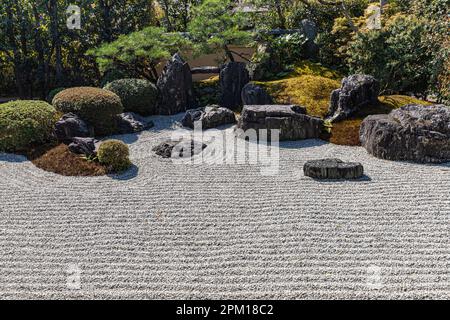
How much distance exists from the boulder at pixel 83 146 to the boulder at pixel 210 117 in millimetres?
3433

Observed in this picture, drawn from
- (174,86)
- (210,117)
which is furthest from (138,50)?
(210,117)

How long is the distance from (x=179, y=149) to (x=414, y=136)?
203 inches

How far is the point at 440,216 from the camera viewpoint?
267 inches

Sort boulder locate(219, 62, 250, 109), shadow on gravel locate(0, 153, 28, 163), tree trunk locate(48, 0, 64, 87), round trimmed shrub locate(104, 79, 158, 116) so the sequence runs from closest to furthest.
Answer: shadow on gravel locate(0, 153, 28, 163) < round trimmed shrub locate(104, 79, 158, 116) < boulder locate(219, 62, 250, 109) < tree trunk locate(48, 0, 64, 87)

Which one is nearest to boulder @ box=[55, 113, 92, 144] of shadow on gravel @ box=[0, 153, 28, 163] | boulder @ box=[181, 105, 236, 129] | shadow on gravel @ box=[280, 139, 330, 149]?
shadow on gravel @ box=[0, 153, 28, 163]

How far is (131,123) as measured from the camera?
12.5 metres

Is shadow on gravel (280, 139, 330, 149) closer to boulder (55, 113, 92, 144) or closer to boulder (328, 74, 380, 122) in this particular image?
boulder (328, 74, 380, 122)

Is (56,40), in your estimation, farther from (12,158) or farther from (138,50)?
(12,158)

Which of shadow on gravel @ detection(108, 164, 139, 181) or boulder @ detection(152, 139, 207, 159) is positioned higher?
boulder @ detection(152, 139, 207, 159)

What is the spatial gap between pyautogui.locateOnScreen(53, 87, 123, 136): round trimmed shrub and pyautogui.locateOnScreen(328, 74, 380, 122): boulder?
19.7ft

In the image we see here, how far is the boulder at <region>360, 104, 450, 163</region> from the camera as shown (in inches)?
357

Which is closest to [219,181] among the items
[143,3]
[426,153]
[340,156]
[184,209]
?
[184,209]
